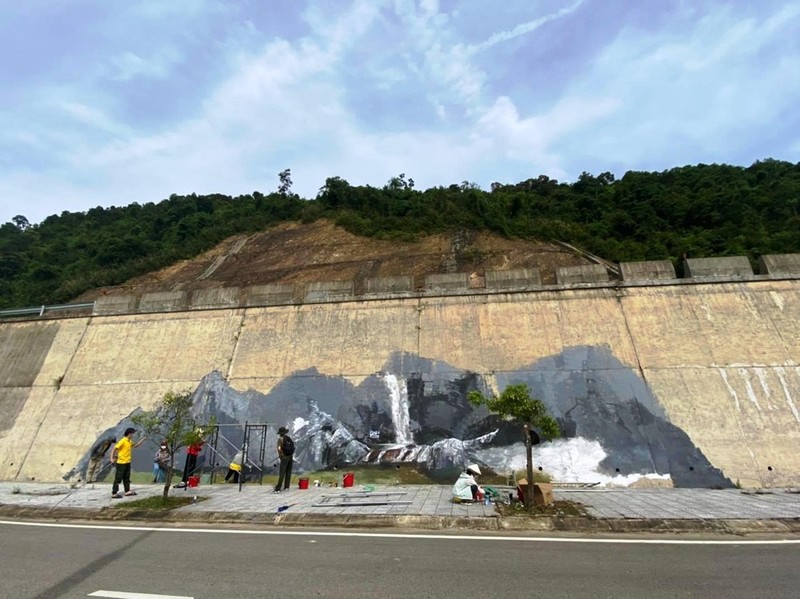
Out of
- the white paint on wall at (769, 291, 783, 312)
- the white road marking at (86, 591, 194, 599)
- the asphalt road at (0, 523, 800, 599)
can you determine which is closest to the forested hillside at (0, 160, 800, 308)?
the white paint on wall at (769, 291, 783, 312)

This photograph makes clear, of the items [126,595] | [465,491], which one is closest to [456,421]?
[465,491]

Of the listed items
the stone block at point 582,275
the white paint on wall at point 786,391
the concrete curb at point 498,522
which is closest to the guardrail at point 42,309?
the concrete curb at point 498,522

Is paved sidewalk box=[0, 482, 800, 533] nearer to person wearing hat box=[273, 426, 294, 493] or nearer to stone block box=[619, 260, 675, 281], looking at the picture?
person wearing hat box=[273, 426, 294, 493]

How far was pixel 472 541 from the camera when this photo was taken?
652 centimetres

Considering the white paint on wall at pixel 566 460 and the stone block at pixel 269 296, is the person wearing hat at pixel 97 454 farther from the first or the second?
the white paint on wall at pixel 566 460

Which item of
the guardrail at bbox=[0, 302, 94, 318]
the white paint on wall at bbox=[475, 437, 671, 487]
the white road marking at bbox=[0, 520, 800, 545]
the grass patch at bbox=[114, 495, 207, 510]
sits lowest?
the white road marking at bbox=[0, 520, 800, 545]

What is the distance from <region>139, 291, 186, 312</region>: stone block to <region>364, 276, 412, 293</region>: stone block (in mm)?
7003

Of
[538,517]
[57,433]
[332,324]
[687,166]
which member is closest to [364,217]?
[332,324]

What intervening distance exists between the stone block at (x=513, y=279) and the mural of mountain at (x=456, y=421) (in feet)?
8.71

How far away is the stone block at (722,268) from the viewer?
1349 centimetres

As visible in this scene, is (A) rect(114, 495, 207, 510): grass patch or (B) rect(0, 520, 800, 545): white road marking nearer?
(B) rect(0, 520, 800, 545): white road marking

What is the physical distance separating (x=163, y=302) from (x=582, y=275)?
14.9m

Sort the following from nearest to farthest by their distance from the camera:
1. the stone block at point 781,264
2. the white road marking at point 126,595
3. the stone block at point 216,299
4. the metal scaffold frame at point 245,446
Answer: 1. the white road marking at point 126,595
2. the metal scaffold frame at point 245,446
3. the stone block at point 781,264
4. the stone block at point 216,299

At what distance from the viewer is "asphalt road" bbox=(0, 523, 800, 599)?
4461 millimetres
